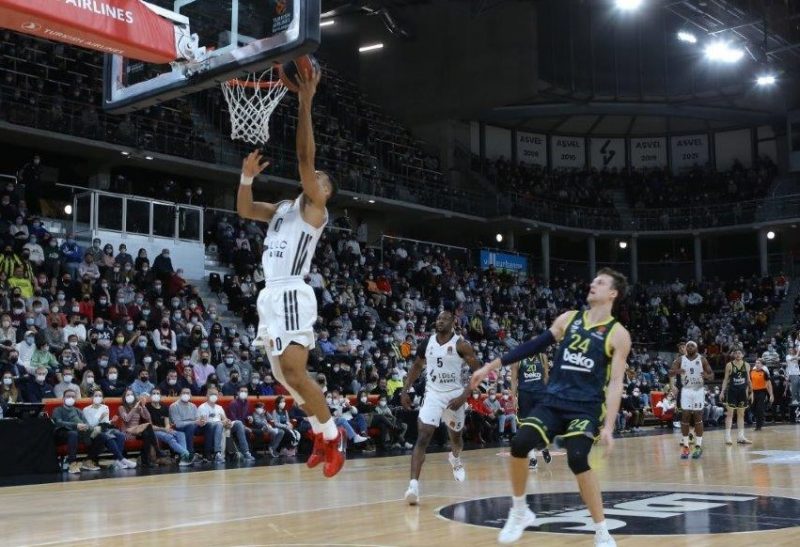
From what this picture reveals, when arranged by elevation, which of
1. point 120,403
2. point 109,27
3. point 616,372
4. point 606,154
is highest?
point 606,154

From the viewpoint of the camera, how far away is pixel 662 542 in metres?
6.71

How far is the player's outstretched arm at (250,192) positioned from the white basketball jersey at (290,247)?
245mm

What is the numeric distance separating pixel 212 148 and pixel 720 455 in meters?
17.7

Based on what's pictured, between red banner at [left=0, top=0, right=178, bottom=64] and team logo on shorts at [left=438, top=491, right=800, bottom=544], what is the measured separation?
18.1 ft

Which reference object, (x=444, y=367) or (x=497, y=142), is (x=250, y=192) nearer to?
(x=444, y=367)

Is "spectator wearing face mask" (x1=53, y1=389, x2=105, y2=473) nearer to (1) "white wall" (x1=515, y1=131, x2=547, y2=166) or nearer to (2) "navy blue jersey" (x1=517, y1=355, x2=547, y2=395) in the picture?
(2) "navy blue jersey" (x1=517, y1=355, x2=547, y2=395)

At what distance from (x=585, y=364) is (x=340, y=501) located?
4.49 meters

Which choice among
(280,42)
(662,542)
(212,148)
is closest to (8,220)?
(212,148)

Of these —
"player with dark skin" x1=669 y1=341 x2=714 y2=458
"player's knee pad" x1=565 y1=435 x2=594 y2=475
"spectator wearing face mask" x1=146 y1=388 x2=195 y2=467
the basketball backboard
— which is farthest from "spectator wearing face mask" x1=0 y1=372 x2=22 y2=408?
"player's knee pad" x1=565 y1=435 x2=594 y2=475

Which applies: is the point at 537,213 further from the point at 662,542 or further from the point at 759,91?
the point at 662,542

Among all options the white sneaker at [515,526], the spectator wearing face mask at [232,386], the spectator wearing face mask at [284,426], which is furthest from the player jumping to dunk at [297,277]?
the spectator wearing face mask at [232,386]

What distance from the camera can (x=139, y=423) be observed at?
1570cm

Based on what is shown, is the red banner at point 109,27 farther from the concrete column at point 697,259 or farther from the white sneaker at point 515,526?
the concrete column at point 697,259

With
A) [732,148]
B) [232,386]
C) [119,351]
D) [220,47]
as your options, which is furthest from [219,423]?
[732,148]
